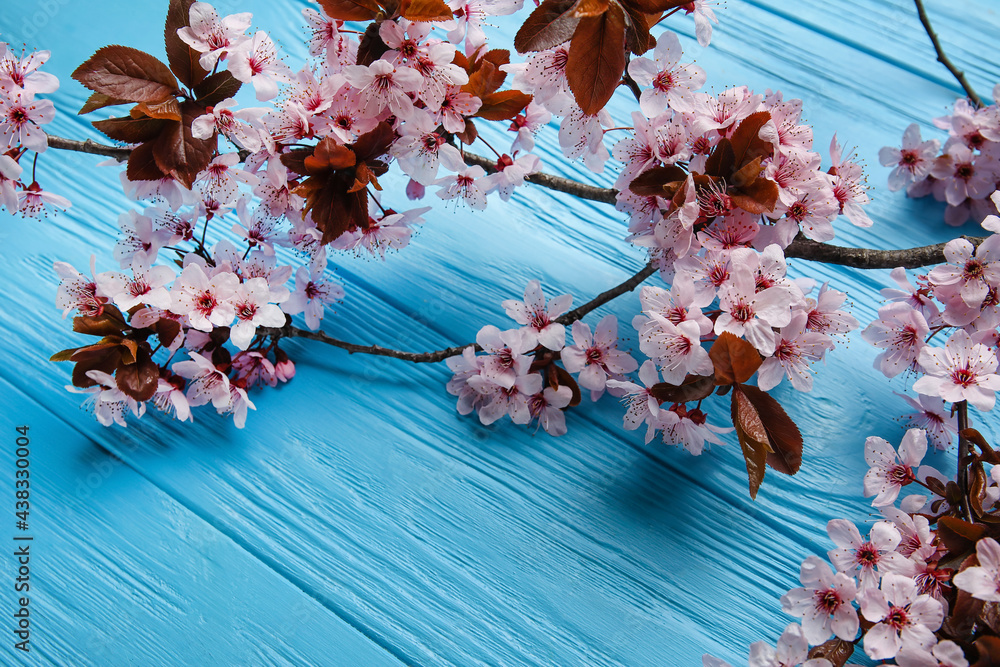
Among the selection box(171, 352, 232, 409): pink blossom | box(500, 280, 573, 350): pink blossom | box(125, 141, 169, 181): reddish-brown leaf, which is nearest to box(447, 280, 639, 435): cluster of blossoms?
box(500, 280, 573, 350): pink blossom

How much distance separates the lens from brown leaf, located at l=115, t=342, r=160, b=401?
0.81 m

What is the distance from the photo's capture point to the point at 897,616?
0.65 m

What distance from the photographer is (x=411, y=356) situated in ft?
3.07

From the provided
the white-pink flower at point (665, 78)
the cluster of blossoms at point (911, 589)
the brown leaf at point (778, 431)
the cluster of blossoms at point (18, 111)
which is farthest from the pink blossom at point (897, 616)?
the cluster of blossoms at point (18, 111)

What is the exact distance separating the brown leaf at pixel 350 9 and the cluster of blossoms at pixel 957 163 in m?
0.86

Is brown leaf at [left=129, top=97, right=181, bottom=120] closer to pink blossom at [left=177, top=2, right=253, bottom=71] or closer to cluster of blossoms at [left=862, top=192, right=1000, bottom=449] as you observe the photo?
pink blossom at [left=177, top=2, right=253, bottom=71]

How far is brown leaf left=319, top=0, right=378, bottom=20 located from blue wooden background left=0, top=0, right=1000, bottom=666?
46cm

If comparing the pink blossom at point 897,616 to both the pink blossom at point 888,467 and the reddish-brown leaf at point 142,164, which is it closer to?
the pink blossom at point 888,467

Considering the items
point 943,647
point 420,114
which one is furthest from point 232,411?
point 943,647

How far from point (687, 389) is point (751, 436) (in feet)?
0.31

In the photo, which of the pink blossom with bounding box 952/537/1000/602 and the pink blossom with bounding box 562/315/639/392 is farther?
the pink blossom with bounding box 562/315/639/392

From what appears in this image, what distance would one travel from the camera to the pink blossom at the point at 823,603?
70 centimetres

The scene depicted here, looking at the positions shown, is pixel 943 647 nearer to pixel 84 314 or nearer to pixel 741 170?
pixel 741 170

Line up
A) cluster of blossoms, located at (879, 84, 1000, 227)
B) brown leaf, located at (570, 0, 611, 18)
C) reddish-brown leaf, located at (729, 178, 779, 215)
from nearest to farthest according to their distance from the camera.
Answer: brown leaf, located at (570, 0, 611, 18), reddish-brown leaf, located at (729, 178, 779, 215), cluster of blossoms, located at (879, 84, 1000, 227)
